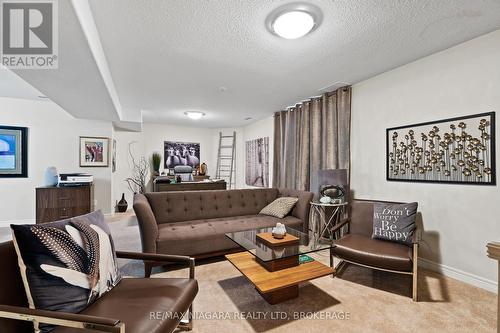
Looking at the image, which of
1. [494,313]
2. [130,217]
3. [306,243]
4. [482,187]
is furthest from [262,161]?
[494,313]

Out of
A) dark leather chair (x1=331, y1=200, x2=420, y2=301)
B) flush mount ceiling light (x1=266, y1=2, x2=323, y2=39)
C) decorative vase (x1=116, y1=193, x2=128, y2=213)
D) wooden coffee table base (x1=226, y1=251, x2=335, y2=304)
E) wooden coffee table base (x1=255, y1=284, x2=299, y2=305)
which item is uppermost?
flush mount ceiling light (x1=266, y1=2, x2=323, y2=39)

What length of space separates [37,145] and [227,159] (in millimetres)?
4521

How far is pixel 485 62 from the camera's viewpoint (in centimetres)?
218

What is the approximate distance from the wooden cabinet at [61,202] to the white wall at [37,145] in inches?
35.7

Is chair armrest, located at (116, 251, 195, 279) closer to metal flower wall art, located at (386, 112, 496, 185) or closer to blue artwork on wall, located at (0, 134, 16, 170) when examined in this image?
metal flower wall art, located at (386, 112, 496, 185)

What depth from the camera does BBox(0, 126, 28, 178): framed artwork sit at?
411cm

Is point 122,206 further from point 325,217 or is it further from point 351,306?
point 351,306

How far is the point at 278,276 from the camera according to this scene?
1815 mm

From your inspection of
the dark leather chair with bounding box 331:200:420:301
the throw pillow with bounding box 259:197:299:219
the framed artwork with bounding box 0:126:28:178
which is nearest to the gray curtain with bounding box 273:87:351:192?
the throw pillow with bounding box 259:197:299:219

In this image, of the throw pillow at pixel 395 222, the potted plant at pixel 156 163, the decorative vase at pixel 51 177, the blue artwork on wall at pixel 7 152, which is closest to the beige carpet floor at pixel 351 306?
the throw pillow at pixel 395 222

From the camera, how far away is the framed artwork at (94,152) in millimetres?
4762

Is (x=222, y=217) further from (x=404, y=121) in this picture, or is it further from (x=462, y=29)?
(x=462, y=29)

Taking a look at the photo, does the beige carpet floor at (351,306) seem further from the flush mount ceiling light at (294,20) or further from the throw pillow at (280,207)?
the flush mount ceiling light at (294,20)

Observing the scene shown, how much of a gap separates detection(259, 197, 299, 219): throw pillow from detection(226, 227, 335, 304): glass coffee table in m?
1.06
